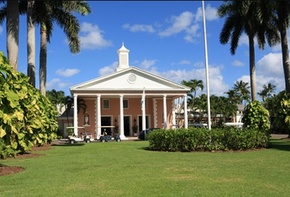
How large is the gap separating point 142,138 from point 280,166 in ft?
84.5

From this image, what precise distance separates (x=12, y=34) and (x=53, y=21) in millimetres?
11695

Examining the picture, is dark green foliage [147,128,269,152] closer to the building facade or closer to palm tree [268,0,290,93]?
palm tree [268,0,290,93]

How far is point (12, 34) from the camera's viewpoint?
62.2 feet

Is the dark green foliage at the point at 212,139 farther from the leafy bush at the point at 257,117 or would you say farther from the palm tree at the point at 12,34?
the leafy bush at the point at 257,117

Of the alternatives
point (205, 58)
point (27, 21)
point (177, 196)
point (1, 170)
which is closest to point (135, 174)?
point (177, 196)

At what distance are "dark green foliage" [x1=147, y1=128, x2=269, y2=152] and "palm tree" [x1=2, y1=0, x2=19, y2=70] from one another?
29.4 feet

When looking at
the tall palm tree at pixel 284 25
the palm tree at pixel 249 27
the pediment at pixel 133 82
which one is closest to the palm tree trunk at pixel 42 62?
the pediment at pixel 133 82

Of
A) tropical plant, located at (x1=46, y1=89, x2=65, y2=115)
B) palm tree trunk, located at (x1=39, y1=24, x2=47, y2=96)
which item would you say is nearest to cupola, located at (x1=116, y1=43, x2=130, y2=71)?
palm tree trunk, located at (x1=39, y1=24, x2=47, y2=96)

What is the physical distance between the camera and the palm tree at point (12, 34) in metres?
18.5

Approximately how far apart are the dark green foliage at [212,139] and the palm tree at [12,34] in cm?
897

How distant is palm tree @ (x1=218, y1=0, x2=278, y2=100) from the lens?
3000cm

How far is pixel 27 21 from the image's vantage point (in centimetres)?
2683

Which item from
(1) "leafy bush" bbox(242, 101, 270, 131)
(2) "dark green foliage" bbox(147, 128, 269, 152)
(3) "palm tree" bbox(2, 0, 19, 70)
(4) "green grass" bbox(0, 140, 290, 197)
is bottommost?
(4) "green grass" bbox(0, 140, 290, 197)

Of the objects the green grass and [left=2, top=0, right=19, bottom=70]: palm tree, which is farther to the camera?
[left=2, top=0, right=19, bottom=70]: palm tree
